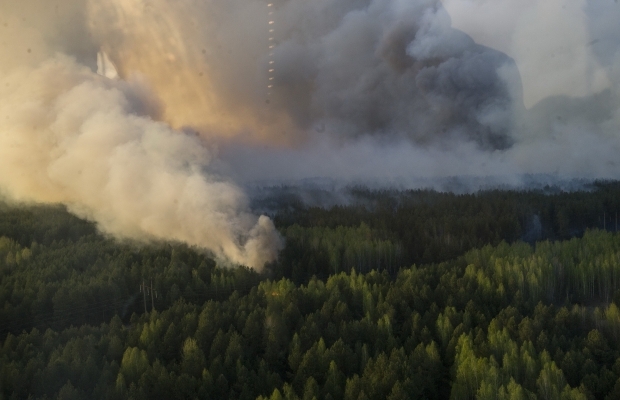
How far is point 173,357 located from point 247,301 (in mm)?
9127

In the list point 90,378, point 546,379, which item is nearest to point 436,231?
point 546,379

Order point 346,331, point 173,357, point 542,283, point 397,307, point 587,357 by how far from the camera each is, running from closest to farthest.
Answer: point 587,357, point 173,357, point 346,331, point 397,307, point 542,283

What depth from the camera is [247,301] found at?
3809 centimetres

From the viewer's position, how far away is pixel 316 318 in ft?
111

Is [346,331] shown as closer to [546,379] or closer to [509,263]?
[546,379]

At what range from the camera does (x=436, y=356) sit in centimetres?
2808

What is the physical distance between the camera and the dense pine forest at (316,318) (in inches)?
1008

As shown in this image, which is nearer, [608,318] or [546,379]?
[546,379]

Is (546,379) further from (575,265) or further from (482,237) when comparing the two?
(482,237)

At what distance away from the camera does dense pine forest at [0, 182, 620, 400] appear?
25.6 metres

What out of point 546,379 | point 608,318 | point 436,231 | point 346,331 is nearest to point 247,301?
point 346,331

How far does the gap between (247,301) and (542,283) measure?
2219cm

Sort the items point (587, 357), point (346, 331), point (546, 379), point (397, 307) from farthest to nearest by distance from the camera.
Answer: point (397, 307)
point (346, 331)
point (587, 357)
point (546, 379)

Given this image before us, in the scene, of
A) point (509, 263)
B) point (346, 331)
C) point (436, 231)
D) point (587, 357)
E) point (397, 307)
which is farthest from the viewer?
point (436, 231)
